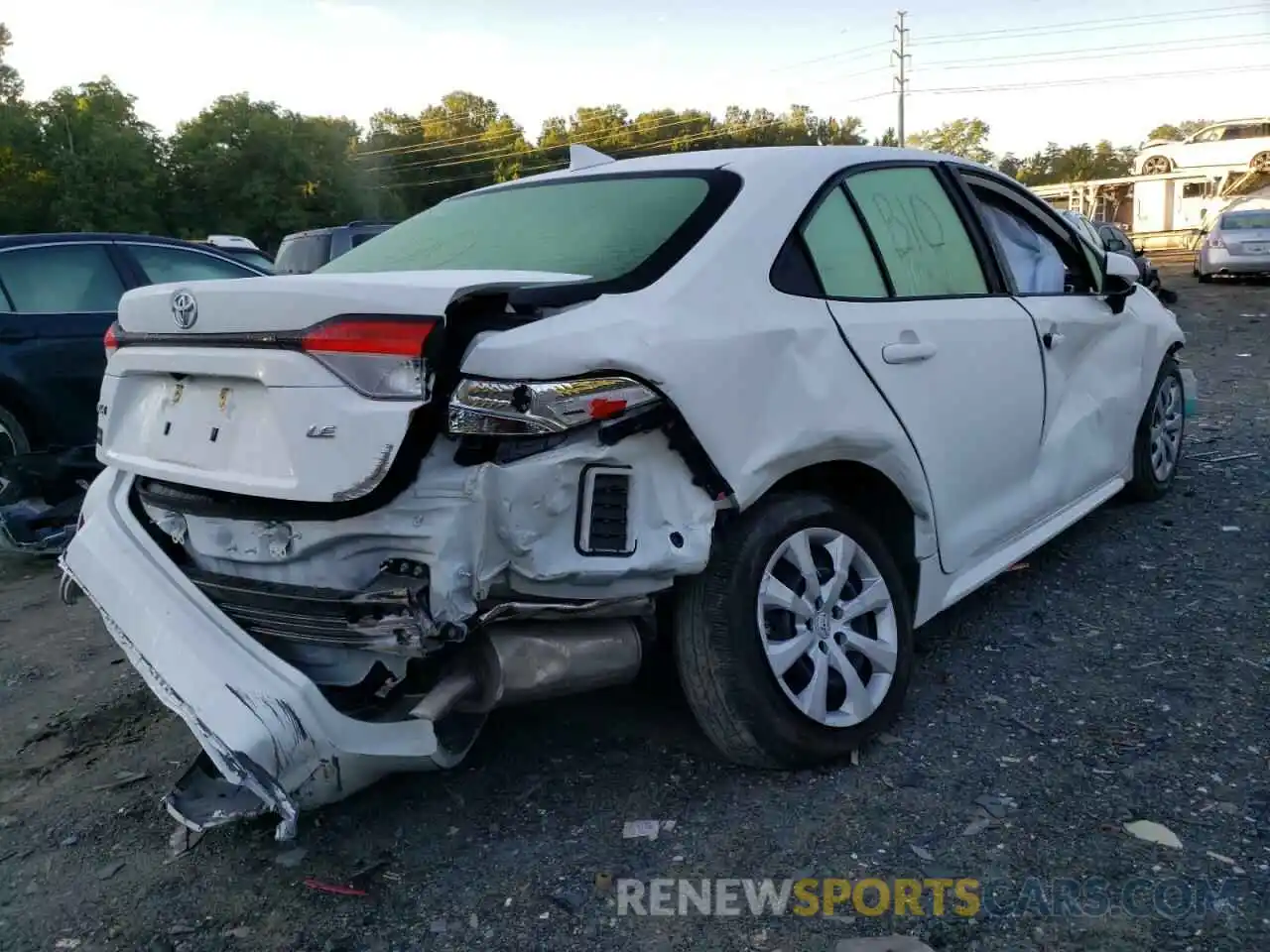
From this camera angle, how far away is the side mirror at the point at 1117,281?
434 centimetres

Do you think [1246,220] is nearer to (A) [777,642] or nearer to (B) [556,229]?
(B) [556,229]

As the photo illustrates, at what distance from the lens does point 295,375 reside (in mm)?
2285

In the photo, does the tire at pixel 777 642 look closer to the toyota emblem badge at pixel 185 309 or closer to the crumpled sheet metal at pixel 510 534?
the crumpled sheet metal at pixel 510 534

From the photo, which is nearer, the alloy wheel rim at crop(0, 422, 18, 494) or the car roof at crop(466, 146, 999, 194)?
the car roof at crop(466, 146, 999, 194)

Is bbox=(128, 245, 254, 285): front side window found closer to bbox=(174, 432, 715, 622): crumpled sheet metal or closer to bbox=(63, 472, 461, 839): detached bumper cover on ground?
bbox=(63, 472, 461, 839): detached bumper cover on ground

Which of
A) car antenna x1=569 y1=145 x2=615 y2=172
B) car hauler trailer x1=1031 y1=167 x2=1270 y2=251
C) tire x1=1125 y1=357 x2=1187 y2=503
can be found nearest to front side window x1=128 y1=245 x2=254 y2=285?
car antenna x1=569 y1=145 x2=615 y2=172

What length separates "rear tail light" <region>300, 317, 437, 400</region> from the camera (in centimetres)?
220

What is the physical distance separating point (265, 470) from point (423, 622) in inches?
21.2

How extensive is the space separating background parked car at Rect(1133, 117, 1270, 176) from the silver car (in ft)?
57.4

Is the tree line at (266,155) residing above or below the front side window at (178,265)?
above

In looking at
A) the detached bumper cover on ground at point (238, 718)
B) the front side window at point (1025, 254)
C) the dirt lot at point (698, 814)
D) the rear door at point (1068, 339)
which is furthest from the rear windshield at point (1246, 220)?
the detached bumper cover on ground at point (238, 718)

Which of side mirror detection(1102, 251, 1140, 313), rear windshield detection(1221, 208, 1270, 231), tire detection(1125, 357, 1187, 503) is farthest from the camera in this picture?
rear windshield detection(1221, 208, 1270, 231)

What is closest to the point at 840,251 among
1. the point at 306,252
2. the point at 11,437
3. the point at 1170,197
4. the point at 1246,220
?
the point at 11,437

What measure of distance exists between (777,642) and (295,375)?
1348mm
